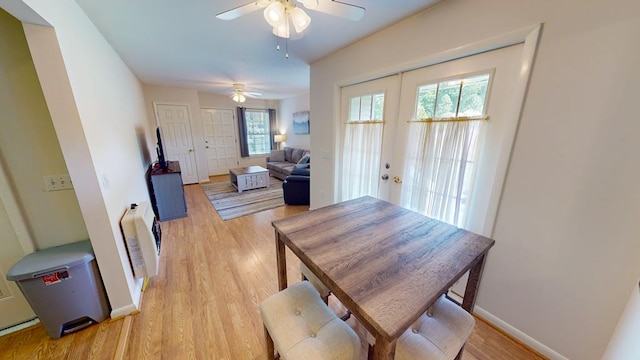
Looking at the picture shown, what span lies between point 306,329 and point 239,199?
3640 mm

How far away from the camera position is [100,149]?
5.02 ft

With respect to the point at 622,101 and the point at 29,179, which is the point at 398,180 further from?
the point at 29,179

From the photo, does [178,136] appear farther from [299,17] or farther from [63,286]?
[299,17]

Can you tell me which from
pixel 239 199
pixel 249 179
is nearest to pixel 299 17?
pixel 239 199

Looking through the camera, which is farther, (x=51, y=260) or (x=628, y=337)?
(x=51, y=260)

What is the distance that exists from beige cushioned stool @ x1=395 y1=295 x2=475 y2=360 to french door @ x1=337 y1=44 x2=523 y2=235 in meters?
0.75

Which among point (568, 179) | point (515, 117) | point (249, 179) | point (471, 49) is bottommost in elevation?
point (249, 179)

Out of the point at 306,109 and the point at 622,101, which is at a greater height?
the point at 306,109

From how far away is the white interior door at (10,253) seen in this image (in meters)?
1.34

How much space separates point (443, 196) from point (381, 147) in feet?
2.56

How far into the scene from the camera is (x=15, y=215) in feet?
4.50

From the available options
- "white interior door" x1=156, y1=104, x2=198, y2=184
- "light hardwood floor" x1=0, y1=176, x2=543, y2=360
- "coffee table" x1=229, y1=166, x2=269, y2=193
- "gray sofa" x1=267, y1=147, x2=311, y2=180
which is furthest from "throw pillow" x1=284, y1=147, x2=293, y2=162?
"light hardwood floor" x1=0, y1=176, x2=543, y2=360

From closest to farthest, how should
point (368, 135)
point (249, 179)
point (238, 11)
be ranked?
point (238, 11)
point (368, 135)
point (249, 179)

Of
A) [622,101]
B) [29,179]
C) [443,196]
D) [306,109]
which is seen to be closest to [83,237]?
[29,179]
